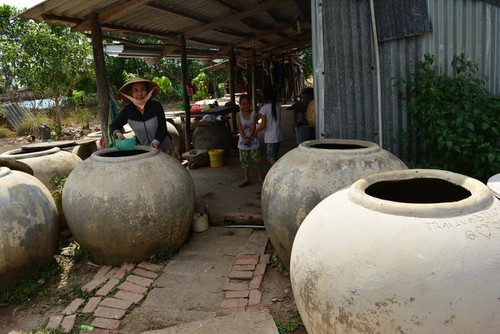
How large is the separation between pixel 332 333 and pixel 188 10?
6.11m

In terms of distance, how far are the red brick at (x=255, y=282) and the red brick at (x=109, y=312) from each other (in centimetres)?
113

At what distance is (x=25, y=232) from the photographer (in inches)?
151

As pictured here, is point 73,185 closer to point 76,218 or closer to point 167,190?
point 76,218

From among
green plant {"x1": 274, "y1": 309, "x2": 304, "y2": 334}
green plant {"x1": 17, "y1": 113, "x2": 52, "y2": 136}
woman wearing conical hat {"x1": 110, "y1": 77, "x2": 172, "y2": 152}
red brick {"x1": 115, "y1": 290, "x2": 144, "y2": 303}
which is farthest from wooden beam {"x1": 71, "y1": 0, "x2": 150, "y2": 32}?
green plant {"x1": 17, "y1": 113, "x2": 52, "y2": 136}

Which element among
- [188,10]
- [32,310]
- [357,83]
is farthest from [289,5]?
[32,310]

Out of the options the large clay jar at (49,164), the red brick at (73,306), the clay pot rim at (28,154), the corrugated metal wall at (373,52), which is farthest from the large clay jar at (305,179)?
the clay pot rim at (28,154)

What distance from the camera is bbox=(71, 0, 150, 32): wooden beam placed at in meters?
5.21

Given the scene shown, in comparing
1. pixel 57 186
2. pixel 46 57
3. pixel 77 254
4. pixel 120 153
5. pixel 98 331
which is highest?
pixel 46 57

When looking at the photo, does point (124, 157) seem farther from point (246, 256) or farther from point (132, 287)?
point (246, 256)

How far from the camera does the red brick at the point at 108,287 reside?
3725 millimetres

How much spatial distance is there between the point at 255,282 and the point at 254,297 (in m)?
0.24

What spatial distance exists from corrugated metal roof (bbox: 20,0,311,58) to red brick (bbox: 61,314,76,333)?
3.54 meters

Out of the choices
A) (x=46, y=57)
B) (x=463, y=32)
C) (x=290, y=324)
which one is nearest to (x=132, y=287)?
(x=290, y=324)

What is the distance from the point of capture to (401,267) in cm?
189
